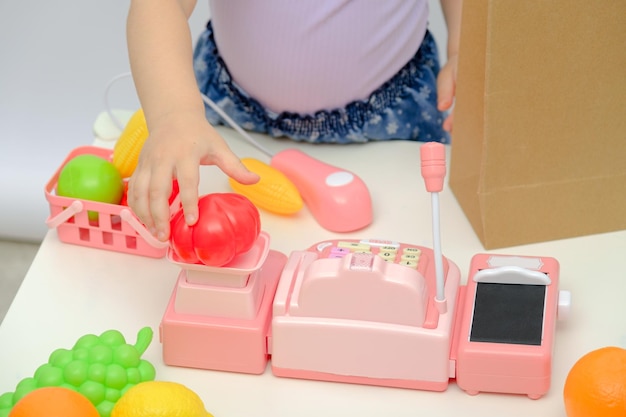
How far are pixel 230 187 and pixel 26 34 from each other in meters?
0.74

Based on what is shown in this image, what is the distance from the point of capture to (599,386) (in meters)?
0.65

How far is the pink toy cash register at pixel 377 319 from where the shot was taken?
2.31 feet

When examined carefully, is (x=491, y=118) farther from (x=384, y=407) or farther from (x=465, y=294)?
(x=384, y=407)

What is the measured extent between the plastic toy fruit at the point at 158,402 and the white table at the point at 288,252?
7cm

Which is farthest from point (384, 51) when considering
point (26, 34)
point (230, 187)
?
point (26, 34)

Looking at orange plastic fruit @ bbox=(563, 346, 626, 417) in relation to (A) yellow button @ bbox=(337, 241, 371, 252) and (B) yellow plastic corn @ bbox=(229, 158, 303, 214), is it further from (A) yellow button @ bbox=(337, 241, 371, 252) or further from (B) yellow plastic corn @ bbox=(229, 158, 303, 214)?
(B) yellow plastic corn @ bbox=(229, 158, 303, 214)

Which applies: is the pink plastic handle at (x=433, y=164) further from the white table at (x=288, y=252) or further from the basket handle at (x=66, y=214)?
the basket handle at (x=66, y=214)

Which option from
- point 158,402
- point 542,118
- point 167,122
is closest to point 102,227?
point 167,122

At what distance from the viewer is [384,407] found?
2.35ft

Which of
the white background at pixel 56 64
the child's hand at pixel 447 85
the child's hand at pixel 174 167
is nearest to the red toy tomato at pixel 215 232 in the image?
the child's hand at pixel 174 167

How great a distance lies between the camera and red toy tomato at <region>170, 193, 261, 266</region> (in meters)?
0.70

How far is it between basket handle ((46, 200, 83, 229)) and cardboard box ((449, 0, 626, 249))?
1.07ft

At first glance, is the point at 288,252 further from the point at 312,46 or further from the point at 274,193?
the point at 312,46

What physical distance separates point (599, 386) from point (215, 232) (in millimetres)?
267
